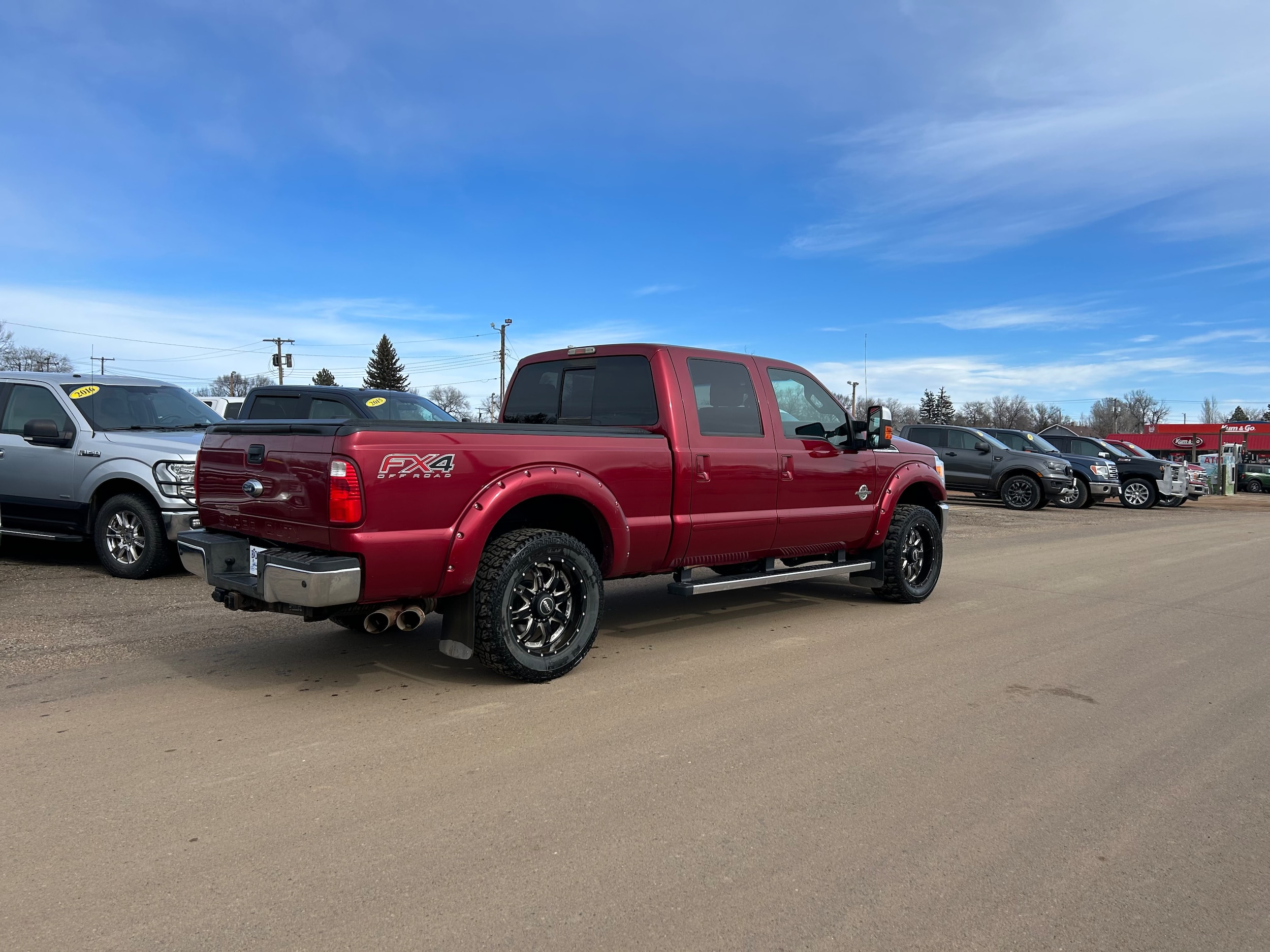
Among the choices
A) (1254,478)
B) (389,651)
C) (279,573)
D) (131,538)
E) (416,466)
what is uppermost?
(416,466)

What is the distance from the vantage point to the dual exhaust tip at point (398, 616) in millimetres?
4555

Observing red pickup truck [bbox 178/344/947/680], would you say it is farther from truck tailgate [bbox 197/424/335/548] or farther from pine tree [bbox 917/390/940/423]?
pine tree [bbox 917/390/940/423]

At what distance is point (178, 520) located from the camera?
7.83m

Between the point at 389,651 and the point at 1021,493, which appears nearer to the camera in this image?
the point at 389,651

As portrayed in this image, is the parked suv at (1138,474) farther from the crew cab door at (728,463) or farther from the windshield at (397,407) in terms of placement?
the crew cab door at (728,463)

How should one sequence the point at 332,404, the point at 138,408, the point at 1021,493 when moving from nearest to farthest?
1. the point at 138,408
2. the point at 332,404
3. the point at 1021,493

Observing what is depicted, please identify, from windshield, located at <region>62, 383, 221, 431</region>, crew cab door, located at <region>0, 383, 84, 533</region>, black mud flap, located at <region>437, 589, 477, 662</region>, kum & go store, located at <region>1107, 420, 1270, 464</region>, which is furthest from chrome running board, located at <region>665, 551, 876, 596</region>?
kum & go store, located at <region>1107, 420, 1270, 464</region>

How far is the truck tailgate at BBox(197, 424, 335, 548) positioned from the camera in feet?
14.1

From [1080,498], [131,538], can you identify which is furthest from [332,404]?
[1080,498]

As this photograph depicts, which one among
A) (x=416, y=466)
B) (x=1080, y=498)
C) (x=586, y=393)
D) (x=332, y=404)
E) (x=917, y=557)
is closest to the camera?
(x=416, y=466)

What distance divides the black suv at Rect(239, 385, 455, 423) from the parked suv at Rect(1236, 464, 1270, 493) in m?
42.9

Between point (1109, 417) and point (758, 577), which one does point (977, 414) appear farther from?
point (758, 577)

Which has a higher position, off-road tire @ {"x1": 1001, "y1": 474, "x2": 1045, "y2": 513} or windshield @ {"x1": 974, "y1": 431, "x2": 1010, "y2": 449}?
windshield @ {"x1": 974, "y1": 431, "x2": 1010, "y2": 449}

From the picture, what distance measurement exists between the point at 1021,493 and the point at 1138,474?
4.79 meters
